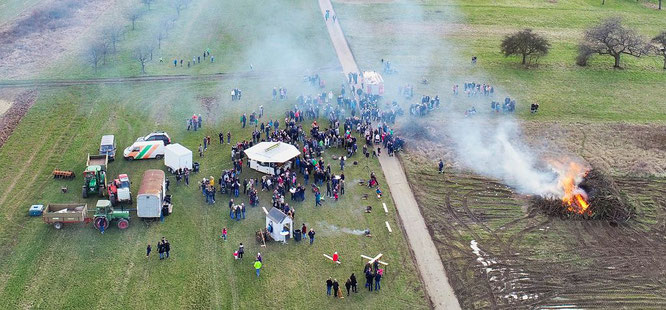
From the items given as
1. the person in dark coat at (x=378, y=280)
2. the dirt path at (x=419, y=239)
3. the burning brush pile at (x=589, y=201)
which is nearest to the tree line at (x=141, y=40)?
the dirt path at (x=419, y=239)

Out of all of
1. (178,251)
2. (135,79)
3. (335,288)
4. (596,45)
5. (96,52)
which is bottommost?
(335,288)

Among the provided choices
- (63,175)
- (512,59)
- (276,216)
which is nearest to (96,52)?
(63,175)

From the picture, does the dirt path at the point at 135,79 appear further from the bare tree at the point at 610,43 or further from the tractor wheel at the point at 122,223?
the tractor wheel at the point at 122,223

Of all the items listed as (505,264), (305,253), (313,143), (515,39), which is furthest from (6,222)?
(515,39)

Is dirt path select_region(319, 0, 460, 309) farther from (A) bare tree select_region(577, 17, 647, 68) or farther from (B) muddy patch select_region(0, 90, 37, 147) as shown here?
(A) bare tree select_region(577, 17, 647, 68)

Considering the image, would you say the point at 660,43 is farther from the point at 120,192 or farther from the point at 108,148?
the point at 120,192

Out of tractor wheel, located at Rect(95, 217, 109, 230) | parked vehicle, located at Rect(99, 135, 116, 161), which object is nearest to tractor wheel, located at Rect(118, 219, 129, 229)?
tractor wheel, located at Rect(95, 217, 109, 230)

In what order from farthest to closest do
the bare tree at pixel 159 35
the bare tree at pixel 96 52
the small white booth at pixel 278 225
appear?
the bare tree at pixel 159 35 < the bare tree at pixel 96 52 < the small white booth at pixel 278 225
